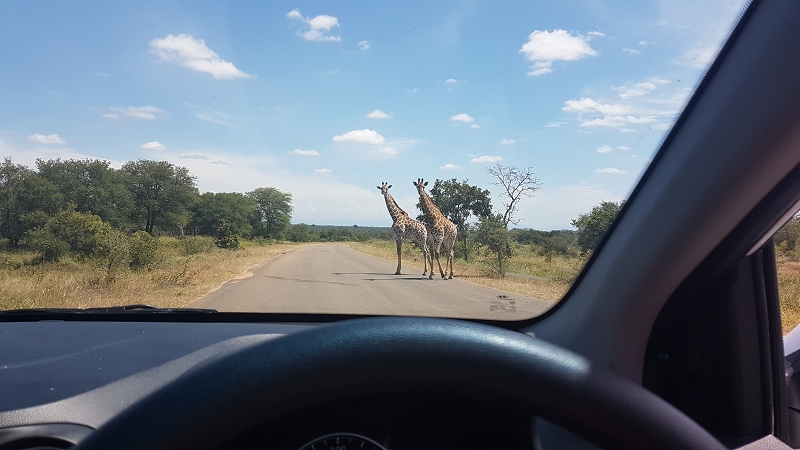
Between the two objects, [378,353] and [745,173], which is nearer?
[378,353]

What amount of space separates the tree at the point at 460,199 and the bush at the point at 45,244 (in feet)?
9.86

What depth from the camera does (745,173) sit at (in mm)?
2068

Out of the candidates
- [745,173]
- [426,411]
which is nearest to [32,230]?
[426,411]

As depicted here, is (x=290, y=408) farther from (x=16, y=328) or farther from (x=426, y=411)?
(x=16, y=328)

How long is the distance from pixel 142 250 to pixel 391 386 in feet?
15.2

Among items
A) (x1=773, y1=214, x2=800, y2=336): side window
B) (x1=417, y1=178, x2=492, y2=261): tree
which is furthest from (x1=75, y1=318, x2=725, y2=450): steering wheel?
(x1=417, y1=178, x2=492, y2=261): tree

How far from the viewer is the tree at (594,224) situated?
2.99 m

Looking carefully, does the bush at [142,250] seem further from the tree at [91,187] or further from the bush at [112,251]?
the tree at [91,187]

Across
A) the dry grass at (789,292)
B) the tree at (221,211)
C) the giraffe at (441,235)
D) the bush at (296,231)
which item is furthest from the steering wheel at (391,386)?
the giraffe at (441,235)

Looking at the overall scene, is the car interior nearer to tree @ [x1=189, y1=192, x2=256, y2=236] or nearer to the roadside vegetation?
the roadside vegetation

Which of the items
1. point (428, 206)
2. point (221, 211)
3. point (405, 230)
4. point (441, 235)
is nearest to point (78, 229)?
point (221, 211)

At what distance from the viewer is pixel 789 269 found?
268 centimetres

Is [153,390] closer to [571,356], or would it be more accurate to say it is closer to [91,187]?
[571,356]

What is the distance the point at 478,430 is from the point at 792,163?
4.56ft
